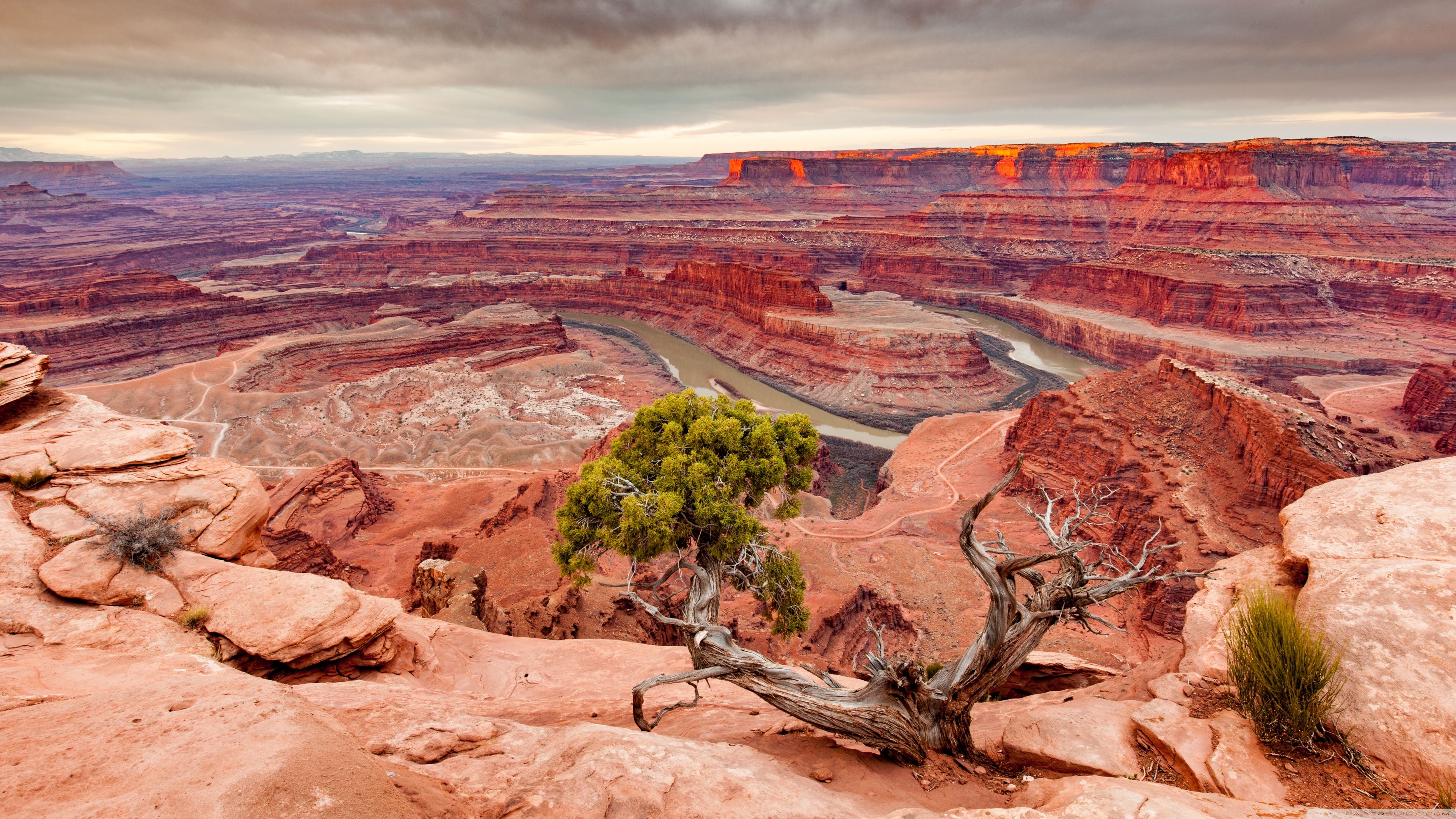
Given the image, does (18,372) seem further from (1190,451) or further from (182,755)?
(1190,451)

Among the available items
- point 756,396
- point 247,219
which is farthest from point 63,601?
point 247,219

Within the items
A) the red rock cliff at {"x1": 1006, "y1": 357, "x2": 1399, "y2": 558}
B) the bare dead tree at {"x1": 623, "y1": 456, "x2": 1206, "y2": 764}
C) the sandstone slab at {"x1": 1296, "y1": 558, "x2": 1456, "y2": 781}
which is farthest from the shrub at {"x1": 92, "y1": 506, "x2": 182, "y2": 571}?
the red rock cliff at {"x1": 1006, "y1": 357, "x2": 1399, "y2": 558}

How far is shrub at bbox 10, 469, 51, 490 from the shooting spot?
10680mm

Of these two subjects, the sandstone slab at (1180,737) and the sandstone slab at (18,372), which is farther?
the sandstone slab at (18,372)

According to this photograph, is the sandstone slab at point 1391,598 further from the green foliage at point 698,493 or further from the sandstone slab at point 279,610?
the sandstone slab at point 279,610

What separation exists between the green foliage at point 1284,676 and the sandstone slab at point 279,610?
12.3 m

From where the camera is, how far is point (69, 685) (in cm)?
725

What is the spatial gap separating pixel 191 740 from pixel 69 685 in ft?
10.1

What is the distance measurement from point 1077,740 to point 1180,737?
109 centimetres

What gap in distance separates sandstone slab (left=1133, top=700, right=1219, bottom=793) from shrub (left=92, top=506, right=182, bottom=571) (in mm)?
14447

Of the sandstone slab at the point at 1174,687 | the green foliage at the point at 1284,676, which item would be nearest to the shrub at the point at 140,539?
the sandstone slab at the point at 1174,687

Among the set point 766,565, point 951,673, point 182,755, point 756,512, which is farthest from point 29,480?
point 756,512

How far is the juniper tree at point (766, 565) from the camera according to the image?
7.73m

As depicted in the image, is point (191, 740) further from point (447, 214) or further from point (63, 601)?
point (447, 214)
